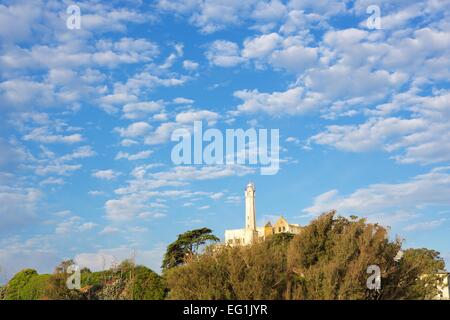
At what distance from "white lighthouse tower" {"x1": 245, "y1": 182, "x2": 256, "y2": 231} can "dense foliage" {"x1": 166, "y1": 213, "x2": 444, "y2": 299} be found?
2657 inches

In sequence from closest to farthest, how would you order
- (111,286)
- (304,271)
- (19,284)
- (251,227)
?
(304,271) → (111,286) → (19,284) → (251,227)

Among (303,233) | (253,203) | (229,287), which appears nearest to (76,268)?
(229,287)

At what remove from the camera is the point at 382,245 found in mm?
29938

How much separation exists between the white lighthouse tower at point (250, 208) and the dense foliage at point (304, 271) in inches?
2657

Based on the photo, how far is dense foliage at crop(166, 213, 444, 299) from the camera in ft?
84.7

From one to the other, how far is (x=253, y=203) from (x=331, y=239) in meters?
69.5

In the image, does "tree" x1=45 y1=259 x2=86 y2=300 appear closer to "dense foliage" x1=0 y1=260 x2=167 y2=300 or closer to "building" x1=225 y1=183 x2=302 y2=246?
"dense foliage" x1=0 y1=260 x2=167 y2=300

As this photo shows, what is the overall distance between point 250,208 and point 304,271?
71371 mm

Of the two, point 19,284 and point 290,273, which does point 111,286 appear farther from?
Result: point 19,284

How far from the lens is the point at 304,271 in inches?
1154

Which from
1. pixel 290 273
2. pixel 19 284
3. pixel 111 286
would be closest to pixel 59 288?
pixel 111 286

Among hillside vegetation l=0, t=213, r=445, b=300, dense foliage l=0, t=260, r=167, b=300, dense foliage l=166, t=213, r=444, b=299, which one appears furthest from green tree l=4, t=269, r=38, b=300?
dense foliage l=166, t=213, r=444, b=299

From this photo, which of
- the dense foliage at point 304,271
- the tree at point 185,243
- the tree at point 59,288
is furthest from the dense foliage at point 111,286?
the tree at point 185,243

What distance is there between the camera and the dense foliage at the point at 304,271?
25828mm
